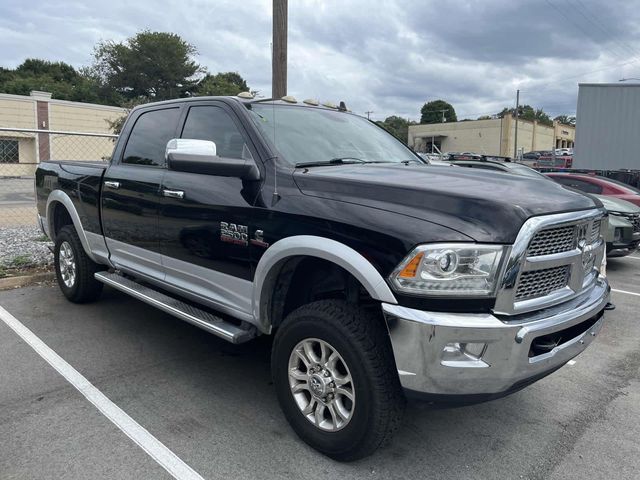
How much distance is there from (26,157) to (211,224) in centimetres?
2917

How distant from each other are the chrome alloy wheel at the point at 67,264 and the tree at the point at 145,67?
197ft

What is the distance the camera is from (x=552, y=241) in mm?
2725

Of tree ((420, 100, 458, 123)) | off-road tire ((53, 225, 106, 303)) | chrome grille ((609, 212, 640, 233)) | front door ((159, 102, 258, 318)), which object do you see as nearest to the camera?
front door ((159, 102, 258, 318))

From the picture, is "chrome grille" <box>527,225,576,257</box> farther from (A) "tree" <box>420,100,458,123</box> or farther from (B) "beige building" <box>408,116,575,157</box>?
(A) "tree" <box>420,100,458,123</box>

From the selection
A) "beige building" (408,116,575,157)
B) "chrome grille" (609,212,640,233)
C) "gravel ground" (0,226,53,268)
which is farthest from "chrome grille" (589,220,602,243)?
"beige building" (408,116,575,157)

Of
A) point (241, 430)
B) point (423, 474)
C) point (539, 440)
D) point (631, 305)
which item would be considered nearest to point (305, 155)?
point (241, 430)

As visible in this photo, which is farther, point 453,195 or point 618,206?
point 618,206

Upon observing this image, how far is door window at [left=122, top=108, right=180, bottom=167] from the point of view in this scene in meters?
4.34

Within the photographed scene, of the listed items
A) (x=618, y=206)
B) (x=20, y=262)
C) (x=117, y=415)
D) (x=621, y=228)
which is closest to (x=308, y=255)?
(x=117, y=415)

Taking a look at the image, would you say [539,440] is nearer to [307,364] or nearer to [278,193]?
[307,364]

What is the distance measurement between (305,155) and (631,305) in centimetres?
495

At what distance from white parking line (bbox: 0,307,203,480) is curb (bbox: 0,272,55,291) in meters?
1.74

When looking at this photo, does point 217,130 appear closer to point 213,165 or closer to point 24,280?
point 213,165

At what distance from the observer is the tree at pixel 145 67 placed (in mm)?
63062
